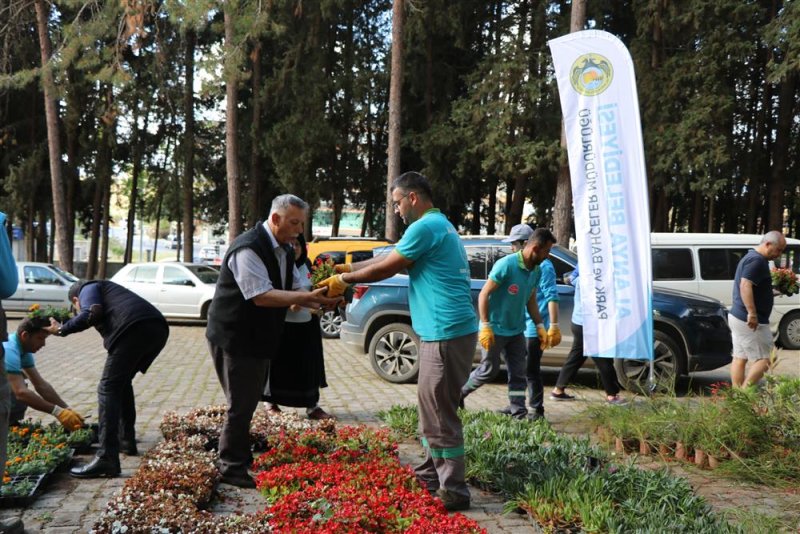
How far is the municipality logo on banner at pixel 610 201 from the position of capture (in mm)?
7074

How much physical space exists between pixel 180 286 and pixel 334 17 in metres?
12.4

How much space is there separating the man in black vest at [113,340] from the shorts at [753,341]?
221 inches

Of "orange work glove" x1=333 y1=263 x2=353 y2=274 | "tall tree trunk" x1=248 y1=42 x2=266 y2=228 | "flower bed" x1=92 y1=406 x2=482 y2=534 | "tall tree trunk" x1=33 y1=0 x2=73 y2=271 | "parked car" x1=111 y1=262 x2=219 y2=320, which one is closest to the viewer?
"flower bed" x1=92 y1=406 x2=482 y2=534

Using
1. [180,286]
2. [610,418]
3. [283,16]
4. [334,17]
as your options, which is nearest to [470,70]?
[334,17]

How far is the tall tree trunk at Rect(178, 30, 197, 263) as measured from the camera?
25.4 meters

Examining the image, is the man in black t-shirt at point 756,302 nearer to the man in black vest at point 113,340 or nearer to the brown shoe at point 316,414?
the brown shoe at point 316,414

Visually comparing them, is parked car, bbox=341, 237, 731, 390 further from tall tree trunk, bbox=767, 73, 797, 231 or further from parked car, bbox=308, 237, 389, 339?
tall tree trunk, bbox=767, 73, 797, 231

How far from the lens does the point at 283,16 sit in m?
24.0

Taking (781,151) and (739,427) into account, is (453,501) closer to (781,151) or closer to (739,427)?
(739,427)

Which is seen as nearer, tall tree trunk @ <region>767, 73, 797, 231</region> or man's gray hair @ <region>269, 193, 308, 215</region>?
man's gray hair @ <region>269, 193, 308, 215</region>

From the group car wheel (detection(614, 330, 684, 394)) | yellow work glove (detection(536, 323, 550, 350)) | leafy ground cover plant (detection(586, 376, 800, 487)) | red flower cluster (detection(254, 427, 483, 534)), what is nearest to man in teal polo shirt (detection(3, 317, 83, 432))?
red flower cluster (detection(254, 427, 483, 534))

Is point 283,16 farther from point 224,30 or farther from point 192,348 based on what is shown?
point 192,348

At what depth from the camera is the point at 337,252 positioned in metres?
15.1

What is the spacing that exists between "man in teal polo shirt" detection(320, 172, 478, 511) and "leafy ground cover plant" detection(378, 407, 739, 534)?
0.42 m
